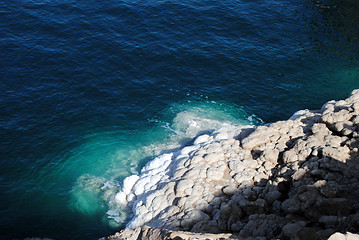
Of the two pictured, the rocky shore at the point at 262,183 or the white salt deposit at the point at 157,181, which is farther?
the white salt deposit at the point at 157,181

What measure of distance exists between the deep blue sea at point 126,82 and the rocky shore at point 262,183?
505cm

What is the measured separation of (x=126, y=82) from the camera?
2105 inches

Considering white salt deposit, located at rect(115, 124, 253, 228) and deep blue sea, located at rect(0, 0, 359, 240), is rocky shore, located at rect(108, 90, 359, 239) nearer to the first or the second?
white salt deposit, located at rect(115, 124, 253, 228)

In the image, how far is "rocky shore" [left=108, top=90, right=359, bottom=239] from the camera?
86.0ft

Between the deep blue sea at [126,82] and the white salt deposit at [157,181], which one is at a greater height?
the deep blue sea at [126,82]

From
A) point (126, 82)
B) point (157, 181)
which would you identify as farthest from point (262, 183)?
point (126, 82)

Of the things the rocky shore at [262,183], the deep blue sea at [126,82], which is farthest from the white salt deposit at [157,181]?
the deep blue sea at [126,82]

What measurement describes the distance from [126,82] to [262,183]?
28383 millimetres

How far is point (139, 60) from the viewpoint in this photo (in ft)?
187

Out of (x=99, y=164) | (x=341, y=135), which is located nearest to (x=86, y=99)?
(x=99, y=164)

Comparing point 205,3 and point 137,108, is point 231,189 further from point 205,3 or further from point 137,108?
point 205,3

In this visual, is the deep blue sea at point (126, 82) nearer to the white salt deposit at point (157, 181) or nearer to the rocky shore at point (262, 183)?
the white salt deposit at point (157, 181)

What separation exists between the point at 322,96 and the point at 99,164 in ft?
107

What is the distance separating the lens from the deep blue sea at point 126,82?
39906 mm
